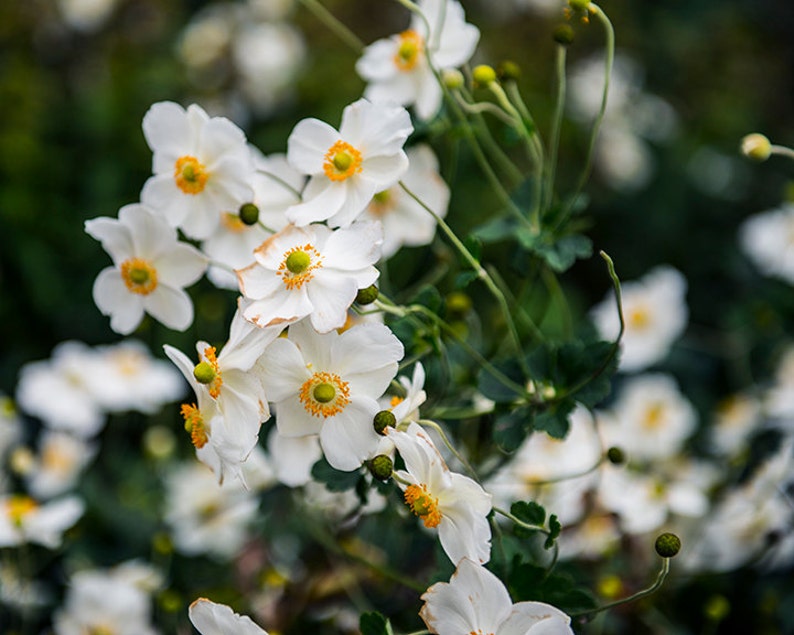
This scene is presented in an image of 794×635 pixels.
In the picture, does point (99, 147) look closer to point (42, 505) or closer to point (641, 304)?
point (42, 505)

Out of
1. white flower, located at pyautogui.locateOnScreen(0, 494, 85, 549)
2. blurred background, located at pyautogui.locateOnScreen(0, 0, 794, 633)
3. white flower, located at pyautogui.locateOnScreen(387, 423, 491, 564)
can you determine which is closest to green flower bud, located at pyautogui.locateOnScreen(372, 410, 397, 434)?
white flower, located at pyautogui.locateOnScreen(387, 423, 491, 564)

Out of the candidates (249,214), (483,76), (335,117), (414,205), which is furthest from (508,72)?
(335,117)

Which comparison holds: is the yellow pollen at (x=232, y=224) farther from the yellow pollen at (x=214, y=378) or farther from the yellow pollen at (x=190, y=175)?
the yellow pollen at (x=214, y=378)

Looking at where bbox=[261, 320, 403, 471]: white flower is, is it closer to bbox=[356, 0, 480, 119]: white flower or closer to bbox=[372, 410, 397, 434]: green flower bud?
bbox=[372, 410, 397, 434]: green flower bud

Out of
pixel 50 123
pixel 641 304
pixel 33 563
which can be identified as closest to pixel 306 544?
pixel 33 563

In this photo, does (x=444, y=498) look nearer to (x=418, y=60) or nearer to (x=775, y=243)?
(x=418, y=60)

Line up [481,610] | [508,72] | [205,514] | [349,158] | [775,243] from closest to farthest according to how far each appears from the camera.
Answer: [481,610]
[349,158]
[508,72]
[205,514]
[775,243]

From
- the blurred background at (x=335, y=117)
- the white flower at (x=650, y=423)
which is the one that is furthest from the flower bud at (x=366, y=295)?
the blurred background at (x=335, y=117)
